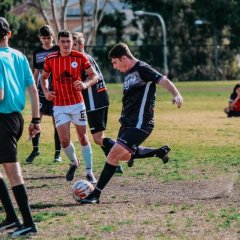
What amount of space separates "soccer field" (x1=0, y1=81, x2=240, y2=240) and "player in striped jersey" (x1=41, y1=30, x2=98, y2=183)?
0.74 meters

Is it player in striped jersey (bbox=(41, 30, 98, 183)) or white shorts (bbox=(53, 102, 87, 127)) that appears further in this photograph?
white shorts (bbox=(53, 102, 87, 127))

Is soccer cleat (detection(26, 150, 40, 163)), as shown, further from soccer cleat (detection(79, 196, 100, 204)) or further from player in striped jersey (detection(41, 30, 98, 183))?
soccer cleat (detection(79, 196, 100, 204))

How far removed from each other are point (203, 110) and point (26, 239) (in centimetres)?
1936

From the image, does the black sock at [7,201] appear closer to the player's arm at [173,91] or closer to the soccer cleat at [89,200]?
the soccer cleat at [89,200]

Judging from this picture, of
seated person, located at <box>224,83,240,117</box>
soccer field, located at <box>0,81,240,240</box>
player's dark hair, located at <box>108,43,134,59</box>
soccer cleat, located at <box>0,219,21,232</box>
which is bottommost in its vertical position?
seated person, located at <box>224,83,240,117</box>

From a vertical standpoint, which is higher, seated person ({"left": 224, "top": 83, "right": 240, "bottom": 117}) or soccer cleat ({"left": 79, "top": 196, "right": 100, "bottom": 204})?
soccer cleat ({"left": 79, "top": 196, "right": 100, "bottom": 204})

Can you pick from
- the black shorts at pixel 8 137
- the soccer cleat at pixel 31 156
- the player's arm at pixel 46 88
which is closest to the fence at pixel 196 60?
the soccer cleat at pixel 31 156

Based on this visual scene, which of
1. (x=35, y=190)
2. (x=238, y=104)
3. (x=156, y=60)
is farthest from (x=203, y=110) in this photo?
(x=156, y=60)

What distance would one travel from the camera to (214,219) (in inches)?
317

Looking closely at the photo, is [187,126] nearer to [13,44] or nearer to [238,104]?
[238,104]

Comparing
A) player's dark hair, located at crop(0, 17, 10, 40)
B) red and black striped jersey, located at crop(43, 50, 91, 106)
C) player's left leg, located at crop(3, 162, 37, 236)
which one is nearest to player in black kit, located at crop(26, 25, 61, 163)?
red and black striped jersey, located at crop(43, 50, 91, 106)

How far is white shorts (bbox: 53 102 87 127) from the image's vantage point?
10648mm

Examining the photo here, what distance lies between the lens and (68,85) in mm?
10594

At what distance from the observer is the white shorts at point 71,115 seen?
419 inches
